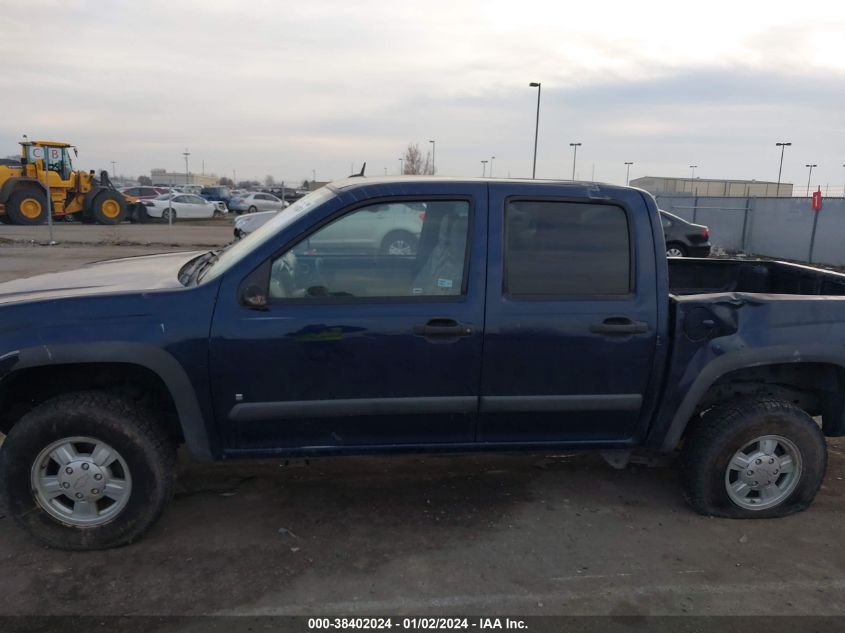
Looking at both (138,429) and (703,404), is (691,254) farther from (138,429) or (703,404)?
(138,429)

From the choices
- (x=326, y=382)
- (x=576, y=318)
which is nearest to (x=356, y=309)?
(x=326, y=382)

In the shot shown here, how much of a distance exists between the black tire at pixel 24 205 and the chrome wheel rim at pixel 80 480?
81.6 ft

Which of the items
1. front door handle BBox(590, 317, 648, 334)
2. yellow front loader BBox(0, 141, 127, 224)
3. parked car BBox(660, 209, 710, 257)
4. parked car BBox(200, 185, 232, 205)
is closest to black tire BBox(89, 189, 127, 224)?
yellow front loader BBox(0, 141, 127, 224)

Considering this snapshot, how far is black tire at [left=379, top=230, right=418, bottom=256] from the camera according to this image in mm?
3389

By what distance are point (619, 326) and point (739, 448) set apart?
1.02 meters

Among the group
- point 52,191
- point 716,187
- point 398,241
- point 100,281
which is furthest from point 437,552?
point 716,187

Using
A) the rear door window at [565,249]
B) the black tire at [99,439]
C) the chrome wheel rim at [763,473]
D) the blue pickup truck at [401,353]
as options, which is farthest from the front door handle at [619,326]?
the black tire at [99,439]

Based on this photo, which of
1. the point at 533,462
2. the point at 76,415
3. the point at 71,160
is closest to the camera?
the point at 76,415

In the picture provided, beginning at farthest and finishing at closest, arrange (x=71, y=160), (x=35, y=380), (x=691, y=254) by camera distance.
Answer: (x=71, y=160) < (x=691, y=254) < (x=35, y=380)

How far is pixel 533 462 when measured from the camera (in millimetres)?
4461

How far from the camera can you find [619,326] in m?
3.36

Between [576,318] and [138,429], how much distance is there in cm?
222

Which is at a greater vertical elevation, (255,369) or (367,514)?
(255,369)

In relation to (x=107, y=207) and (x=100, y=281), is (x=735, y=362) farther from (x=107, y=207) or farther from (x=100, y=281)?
(x=107, y=207)
